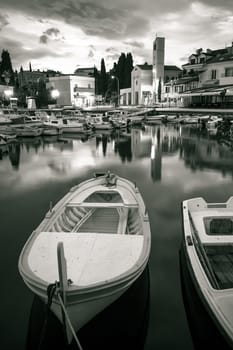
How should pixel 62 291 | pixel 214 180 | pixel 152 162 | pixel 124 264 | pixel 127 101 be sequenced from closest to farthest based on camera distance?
pixel 62 291 → pixel 124 264 → pixel 214 180 → pixel 152 162 → pixel 127 101

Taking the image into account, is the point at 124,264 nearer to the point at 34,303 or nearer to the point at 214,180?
the point at 34,303

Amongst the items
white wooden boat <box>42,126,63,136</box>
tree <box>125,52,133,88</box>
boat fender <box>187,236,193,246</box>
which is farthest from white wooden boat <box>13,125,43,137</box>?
tree <box>125,52,133,88</box>

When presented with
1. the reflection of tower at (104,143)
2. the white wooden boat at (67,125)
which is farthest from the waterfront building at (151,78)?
the reflection of tower at (104,143)

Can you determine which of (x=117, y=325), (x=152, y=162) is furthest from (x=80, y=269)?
(x=152, y=162)

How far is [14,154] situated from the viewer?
2381 centimetres

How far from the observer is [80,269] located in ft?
14.8

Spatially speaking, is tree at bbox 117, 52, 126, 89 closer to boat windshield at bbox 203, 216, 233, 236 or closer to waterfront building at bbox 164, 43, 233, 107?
waterfront building at bbox 164, 43, 233, 107

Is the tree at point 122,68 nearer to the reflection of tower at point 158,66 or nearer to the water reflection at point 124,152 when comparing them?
the reflection of tower at point 158,66

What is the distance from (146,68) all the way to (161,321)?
65.5m

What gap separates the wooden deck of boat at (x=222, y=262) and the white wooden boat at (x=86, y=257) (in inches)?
63.1

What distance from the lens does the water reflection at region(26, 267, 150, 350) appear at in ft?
14.9

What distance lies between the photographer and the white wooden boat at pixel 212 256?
153 inches

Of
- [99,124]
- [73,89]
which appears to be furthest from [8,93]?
[99,124]

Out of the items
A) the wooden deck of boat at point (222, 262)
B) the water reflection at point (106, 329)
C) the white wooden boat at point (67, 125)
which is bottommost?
the water reflection at point (106, 329)
